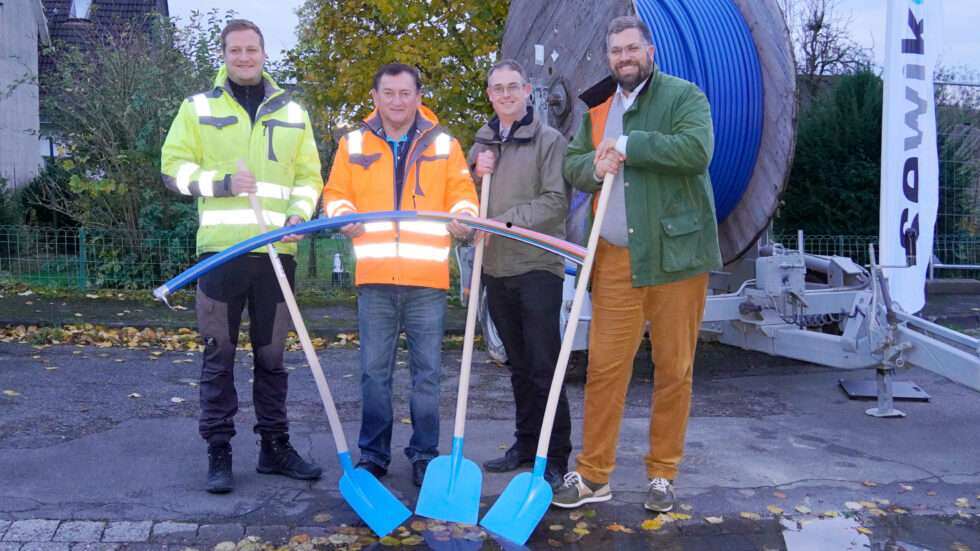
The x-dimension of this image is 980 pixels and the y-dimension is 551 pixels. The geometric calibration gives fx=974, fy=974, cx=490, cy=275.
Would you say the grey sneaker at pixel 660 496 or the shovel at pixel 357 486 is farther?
the grey sneaker at pixel 660 496

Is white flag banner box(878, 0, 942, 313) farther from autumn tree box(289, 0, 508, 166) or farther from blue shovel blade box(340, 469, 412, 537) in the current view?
autumn tree box(289, 0, 508, 166)

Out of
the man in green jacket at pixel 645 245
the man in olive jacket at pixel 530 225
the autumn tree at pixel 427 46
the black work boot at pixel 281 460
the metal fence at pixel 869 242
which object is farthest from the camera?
the metal fence at pixel 869 242

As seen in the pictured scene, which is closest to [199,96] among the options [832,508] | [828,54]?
[832,508]

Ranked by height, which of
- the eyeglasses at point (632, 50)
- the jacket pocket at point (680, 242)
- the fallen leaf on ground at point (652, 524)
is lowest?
the fallen leaf on ground at point (652, 524)

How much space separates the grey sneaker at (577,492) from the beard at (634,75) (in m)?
1.80

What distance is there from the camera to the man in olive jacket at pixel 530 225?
4.67 m

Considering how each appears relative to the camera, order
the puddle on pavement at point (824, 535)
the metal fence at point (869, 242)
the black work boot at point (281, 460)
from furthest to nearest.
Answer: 1. the metal fence at point (869, 242)
2. the black work boot at point (281, 460)
3. the puddle on pavement at point (824, 535)

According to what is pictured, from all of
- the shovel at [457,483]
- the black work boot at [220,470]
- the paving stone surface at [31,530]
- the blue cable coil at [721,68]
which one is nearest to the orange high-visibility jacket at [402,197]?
the shovel at [457,483]

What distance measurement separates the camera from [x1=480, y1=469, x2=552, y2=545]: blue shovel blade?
3982 millimetres

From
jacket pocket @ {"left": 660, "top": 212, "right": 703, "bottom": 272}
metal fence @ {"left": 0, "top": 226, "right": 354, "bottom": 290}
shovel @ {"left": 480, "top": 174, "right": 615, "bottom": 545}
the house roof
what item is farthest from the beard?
the house roof

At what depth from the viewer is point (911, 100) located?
7.01m

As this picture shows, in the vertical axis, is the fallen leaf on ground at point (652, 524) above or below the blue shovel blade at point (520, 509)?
below

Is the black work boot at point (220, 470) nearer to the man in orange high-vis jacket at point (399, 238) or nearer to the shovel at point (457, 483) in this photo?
the man in orange high-vis jacket at point (399, 238)

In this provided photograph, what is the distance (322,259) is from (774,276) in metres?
6.90
